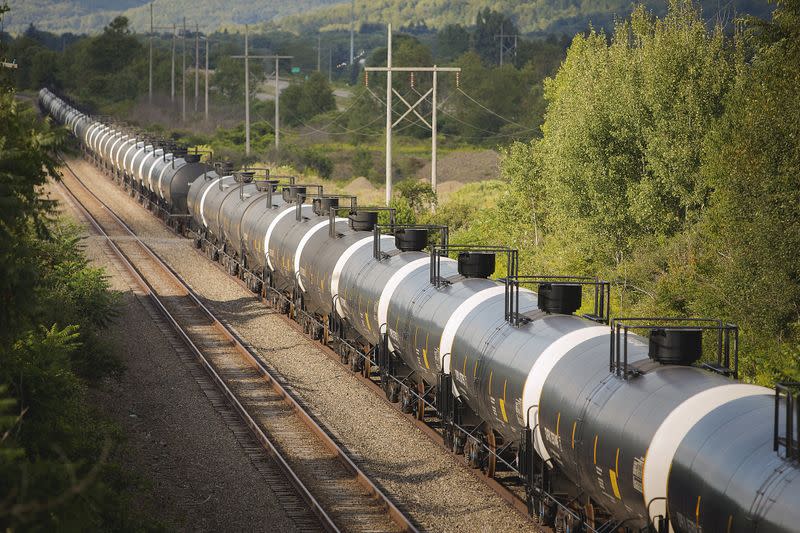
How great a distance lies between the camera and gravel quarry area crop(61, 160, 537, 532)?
722 inches

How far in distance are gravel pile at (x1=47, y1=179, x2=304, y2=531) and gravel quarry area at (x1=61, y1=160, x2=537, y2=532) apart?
6.0 inches

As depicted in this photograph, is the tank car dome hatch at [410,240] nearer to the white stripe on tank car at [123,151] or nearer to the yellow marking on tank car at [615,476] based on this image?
the yellow marking on tank car at [615,476]

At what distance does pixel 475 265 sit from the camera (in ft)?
73.9

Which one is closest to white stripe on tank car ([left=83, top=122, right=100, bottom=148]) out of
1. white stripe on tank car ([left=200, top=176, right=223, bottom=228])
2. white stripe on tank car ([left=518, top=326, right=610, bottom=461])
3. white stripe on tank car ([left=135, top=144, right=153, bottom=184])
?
white stripe on tank car ([left=135, top=144, right=153, bottom=184])

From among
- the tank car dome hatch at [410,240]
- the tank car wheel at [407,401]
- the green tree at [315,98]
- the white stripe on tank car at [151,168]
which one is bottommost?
the tank car wheel at [407,401]

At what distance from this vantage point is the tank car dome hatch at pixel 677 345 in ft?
46.5

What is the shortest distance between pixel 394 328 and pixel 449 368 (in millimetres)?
3628

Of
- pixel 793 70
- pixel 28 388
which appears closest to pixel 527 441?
pixel 28 388

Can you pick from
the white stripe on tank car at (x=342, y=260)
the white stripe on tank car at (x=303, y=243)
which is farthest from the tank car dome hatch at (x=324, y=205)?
the white stripe on tank car at (x=342, y=260)

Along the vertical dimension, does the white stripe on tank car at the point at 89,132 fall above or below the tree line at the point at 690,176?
above

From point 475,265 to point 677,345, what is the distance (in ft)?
28.4

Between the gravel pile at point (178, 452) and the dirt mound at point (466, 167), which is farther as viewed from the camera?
the dirt mound at point (466, 167)

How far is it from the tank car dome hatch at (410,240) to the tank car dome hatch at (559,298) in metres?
8.65

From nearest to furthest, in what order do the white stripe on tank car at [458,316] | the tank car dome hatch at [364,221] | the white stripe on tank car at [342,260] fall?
1. the white stripe on tank car at [458,316]
2. the white stripe on tank car at [342,260]
3. the tank car dome hatch at [364,221]
